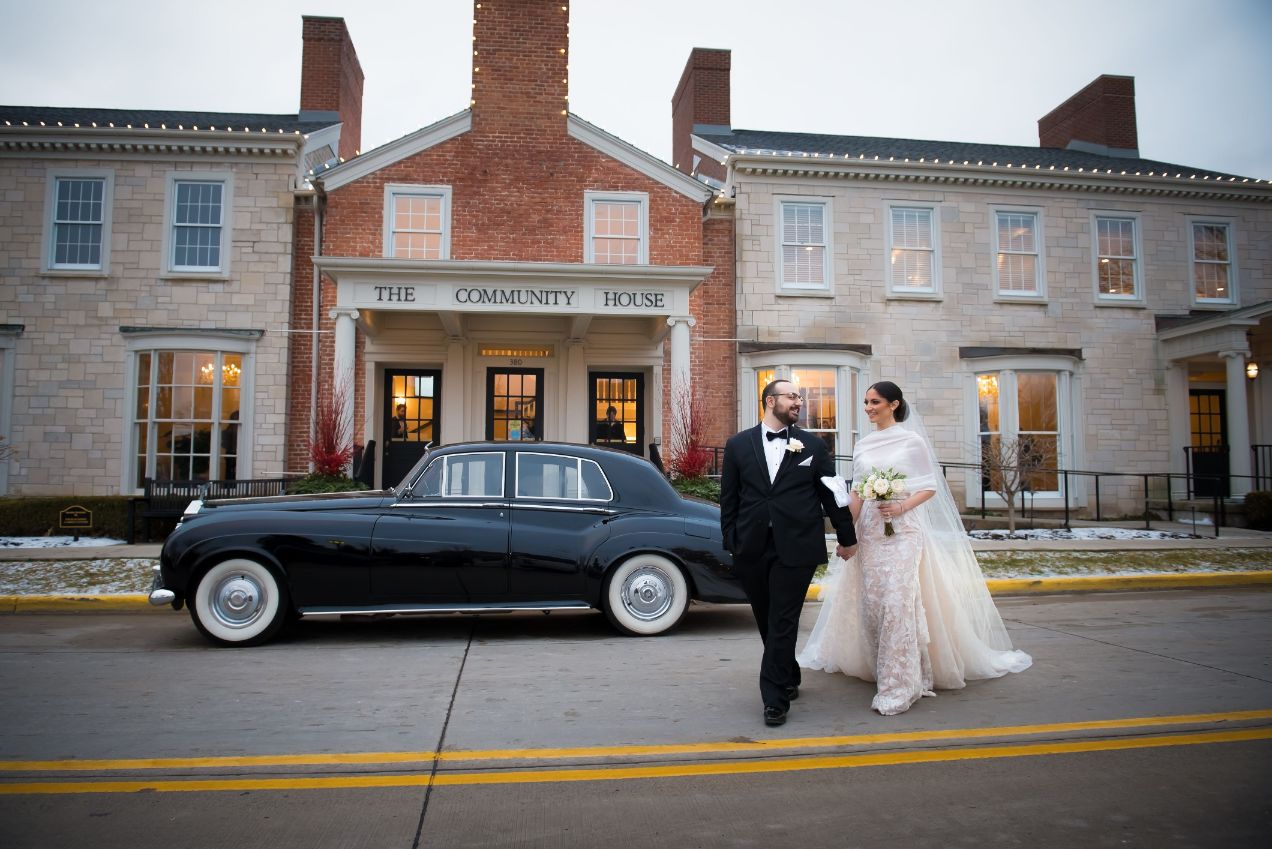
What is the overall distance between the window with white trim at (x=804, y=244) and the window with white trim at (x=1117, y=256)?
611 centimetres

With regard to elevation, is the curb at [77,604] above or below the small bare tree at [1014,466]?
below

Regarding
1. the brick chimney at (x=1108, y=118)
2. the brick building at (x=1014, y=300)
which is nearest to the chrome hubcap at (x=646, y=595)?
the brick building at (x=1014, y=300)

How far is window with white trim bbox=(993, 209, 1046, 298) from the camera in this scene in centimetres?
1734

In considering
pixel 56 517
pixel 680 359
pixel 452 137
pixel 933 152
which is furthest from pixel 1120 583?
pixel 56 517

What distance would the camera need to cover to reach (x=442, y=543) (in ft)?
22.3

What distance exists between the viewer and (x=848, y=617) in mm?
5375

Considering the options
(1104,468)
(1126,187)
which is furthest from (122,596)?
(1126,187)

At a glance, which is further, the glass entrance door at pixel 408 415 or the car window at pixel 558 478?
the glass entrance door at pixel 408 415

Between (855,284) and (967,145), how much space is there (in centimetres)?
744

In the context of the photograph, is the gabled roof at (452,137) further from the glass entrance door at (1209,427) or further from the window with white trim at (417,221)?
the glass entrance door at (1209,427)

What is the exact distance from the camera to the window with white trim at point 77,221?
49.3 ft

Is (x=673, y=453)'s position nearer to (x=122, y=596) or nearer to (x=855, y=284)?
(x=855, y=284)

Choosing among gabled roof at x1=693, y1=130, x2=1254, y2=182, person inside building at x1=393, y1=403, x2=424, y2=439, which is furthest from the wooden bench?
gabled roof at x1=693, y1=130, x2=1254, y2=182

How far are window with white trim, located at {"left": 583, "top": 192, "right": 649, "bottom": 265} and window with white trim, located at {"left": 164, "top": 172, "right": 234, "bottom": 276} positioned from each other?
6689 mm
